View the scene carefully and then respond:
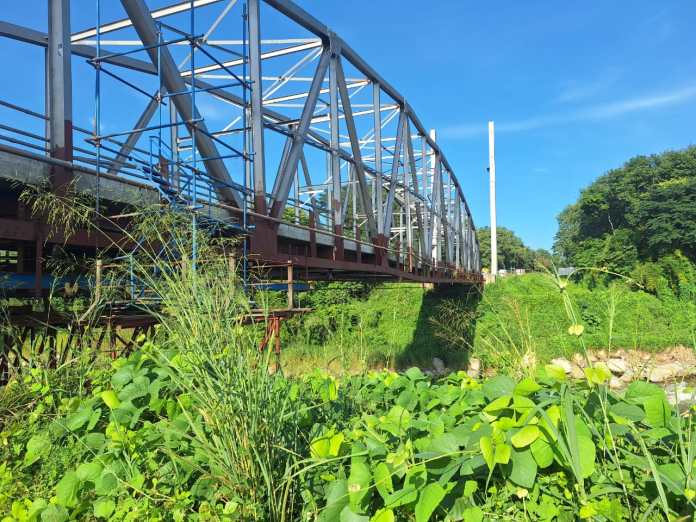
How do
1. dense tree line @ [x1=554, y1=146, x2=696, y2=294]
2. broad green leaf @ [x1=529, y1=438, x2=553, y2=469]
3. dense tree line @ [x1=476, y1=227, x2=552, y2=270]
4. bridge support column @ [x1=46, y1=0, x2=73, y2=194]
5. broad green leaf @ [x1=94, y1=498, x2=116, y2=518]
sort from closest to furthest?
1. broad green leaf @ [x1=529, y1=438, x2=553, y2=469]
2. broad green leaf @ [x1=94, y1=498, x2=116, y2=518]
3. bridge support column @ [x1=46, y1=0, x2=73, y2=194]
4. dense tree line @ [x1=554, y1=146, x2=696, y2=294]
5. dense tree line @ [x1=476, y1=227, x2=552, y2=270]

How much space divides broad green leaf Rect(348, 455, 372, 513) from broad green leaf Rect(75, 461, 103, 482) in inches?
53.2

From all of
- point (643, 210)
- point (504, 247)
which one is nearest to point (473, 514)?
point (643, 210)

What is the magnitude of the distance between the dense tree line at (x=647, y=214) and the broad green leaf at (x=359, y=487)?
2688cm

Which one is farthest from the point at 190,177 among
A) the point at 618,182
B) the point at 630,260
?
the point at 618,182

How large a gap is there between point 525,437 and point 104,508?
1.92m

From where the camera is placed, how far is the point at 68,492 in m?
2.43

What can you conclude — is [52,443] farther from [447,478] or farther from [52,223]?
[52,223]

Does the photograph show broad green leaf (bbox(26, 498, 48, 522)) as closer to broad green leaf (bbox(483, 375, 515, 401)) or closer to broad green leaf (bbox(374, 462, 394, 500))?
broad green leaf (bbox(374, 462, 394, 500))

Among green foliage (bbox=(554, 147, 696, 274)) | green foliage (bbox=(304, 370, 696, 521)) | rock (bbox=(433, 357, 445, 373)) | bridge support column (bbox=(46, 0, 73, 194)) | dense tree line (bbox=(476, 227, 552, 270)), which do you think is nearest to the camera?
green foliage (bbox=(304, 370, 696, 521))

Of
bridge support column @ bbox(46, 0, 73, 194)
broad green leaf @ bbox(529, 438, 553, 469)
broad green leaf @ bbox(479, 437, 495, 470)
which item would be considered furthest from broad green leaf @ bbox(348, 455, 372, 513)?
bridge support column @ bbox(46, 0, 73, 194)

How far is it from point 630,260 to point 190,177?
1349 inches

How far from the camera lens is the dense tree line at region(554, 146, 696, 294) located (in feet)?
103

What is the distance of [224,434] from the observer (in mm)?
2311

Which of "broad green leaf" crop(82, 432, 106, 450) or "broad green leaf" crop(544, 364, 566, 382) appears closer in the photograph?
"broad green leaf" crop(544, 364, 566, 382)
